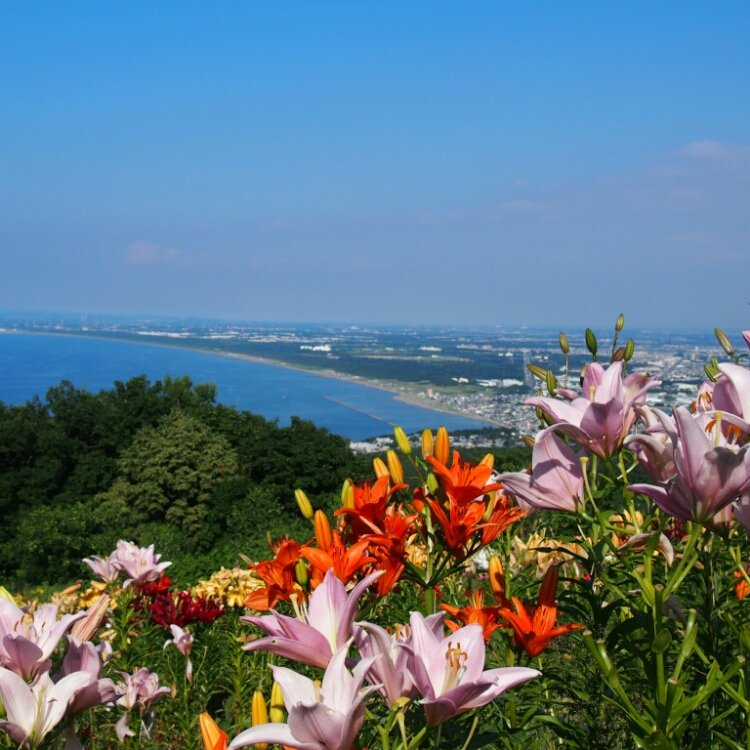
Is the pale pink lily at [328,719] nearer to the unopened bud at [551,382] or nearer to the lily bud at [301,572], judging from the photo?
the lily bud at [301,572]

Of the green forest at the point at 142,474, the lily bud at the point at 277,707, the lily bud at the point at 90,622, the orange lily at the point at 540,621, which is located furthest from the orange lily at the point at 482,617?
the green forest at the point at 142,474

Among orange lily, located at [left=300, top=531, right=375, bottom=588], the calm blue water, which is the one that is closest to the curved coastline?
the calm blue water

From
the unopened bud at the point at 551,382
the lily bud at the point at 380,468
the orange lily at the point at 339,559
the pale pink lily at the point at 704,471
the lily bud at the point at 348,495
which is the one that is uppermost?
the unopened bud at the point at 551,382

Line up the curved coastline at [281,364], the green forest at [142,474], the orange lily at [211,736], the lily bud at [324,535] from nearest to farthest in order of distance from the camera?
the orange lily at [211,736], the lily bud at [324,535], the green forest at [142,474], the curved coastline at [281,364]

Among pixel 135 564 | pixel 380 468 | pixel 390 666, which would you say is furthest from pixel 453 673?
pixel 135 564

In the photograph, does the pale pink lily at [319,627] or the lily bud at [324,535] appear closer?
the pale pink lily at [319,627]

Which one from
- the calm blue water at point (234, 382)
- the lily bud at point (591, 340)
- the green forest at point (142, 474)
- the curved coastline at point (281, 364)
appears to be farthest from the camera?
the curved coastline at point (281, 364)
